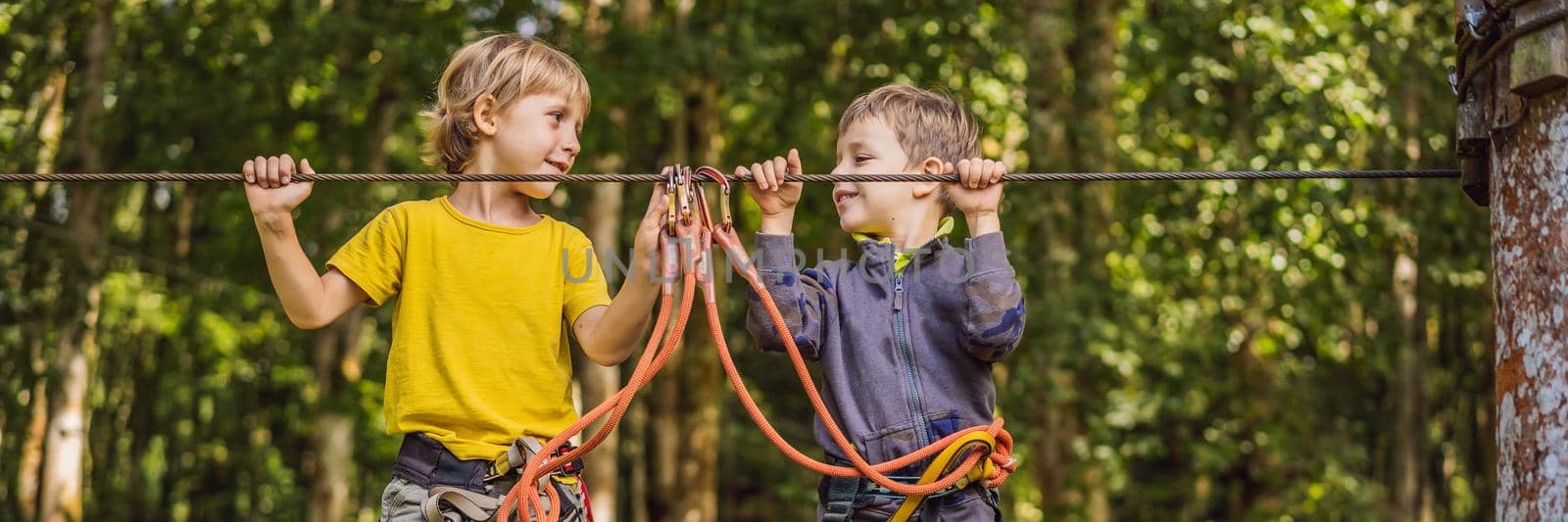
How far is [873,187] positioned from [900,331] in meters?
0.29

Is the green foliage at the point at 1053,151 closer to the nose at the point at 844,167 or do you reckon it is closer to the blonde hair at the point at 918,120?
the blonde hair at the point at 918,120

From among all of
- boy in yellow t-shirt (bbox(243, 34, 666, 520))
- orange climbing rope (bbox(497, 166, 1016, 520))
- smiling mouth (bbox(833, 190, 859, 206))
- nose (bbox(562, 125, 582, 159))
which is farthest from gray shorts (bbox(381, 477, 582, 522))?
smiling mouth (bbox(833, 190, 859, 206))

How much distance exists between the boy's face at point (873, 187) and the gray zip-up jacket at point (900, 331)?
66 millimetres

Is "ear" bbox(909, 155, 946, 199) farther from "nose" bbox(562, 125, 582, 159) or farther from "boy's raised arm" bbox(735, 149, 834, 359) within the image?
"nose" bbox(562, 125, 582, 159)

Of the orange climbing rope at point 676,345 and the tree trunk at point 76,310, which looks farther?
the tree trunk at point 76,310

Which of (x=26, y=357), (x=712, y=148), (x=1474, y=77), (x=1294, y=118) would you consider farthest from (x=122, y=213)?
(x=1474, y=77)

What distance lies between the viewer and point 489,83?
9.75ft

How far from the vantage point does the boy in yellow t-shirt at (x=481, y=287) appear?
2.73m

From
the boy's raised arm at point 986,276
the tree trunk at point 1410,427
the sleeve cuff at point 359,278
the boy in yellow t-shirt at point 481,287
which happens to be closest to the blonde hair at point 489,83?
the boy in yellow t-shirt at point 481,287

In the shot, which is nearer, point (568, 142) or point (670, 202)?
point (670, 202)

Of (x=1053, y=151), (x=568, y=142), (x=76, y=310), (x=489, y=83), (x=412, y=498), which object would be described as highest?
(x=1053, y=151)

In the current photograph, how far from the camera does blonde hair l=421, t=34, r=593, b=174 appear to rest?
9.73ft

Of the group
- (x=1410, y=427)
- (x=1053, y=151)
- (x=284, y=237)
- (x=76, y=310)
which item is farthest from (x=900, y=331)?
(x=1410, y=427)

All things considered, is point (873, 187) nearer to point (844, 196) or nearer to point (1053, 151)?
point (844, 196)
